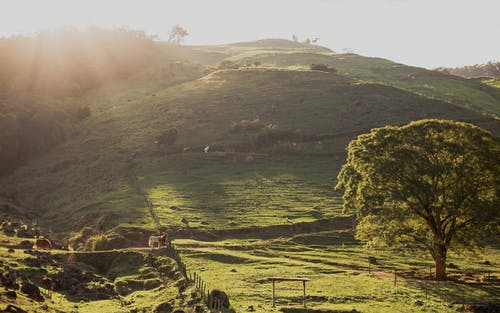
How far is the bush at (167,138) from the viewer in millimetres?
120000

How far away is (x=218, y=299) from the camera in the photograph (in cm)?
4075

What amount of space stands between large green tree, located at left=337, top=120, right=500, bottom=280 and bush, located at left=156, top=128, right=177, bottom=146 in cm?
6939

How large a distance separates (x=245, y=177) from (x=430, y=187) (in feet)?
165

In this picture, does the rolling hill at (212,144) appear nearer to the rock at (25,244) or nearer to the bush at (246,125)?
the bush at (246,125)

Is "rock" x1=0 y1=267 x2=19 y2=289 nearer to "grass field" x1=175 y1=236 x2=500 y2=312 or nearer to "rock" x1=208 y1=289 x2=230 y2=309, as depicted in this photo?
"rock" x1=208 y1=289 x2=230 y2=309

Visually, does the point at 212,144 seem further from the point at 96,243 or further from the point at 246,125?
the point at 96,243

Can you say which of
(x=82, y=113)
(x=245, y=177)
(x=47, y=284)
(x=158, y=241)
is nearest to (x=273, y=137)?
(x=245, y=177)

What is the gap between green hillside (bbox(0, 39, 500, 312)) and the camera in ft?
175

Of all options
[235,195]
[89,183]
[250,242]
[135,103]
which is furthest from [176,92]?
[250,242]

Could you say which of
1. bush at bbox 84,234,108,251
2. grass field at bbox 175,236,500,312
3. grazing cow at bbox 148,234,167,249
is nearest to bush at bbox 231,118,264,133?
grass field at bbox 175,236,500,312

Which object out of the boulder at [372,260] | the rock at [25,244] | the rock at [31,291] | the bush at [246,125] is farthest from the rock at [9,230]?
the bush at [246,125]

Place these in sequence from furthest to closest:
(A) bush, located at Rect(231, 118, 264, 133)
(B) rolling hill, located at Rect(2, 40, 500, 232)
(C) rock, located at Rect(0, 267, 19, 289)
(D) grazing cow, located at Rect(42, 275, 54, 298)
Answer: (A) bush, located at Rect(231, 118, 264, 133), (B) rolling hill, located at Rect(2, 40, 500, 232), (D) grazing cow, located at Rect(42, 275, 54, 298), (C) rock, located at Rect(0, 267, 19, 289)

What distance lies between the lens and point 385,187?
52906mm

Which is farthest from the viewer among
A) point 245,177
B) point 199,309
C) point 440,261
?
point 245,177
